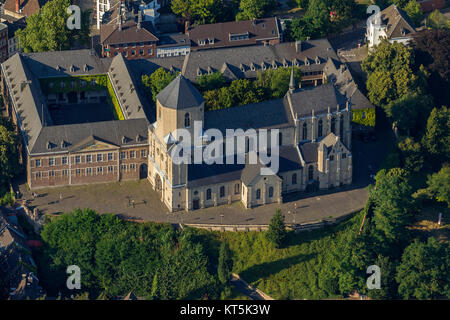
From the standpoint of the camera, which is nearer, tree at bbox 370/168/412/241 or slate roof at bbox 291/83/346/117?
tree at bbox 370/168/412/241

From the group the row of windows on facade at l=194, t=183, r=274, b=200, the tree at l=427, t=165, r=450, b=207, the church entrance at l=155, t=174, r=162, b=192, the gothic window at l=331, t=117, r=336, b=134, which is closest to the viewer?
the row of windows on facade at l=194, t=183, r=274, b=200

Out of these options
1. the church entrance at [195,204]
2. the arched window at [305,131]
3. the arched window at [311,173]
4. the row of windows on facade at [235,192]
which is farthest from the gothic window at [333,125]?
the church entrance at [195,204]

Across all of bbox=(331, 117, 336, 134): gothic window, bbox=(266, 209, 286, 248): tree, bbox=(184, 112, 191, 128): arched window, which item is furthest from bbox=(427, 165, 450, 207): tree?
bbox=(184, 112, 191, 128): arched window

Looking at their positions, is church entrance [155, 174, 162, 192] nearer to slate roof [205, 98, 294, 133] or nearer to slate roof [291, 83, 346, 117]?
slate roof [205, 98, 294, 133]

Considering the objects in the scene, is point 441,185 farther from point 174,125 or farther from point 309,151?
point 174,125

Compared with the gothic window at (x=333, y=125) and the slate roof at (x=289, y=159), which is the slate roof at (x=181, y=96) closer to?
the slate roof at (x=289, y=159)

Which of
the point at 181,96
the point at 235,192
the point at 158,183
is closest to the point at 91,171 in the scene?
the point at 158,183
